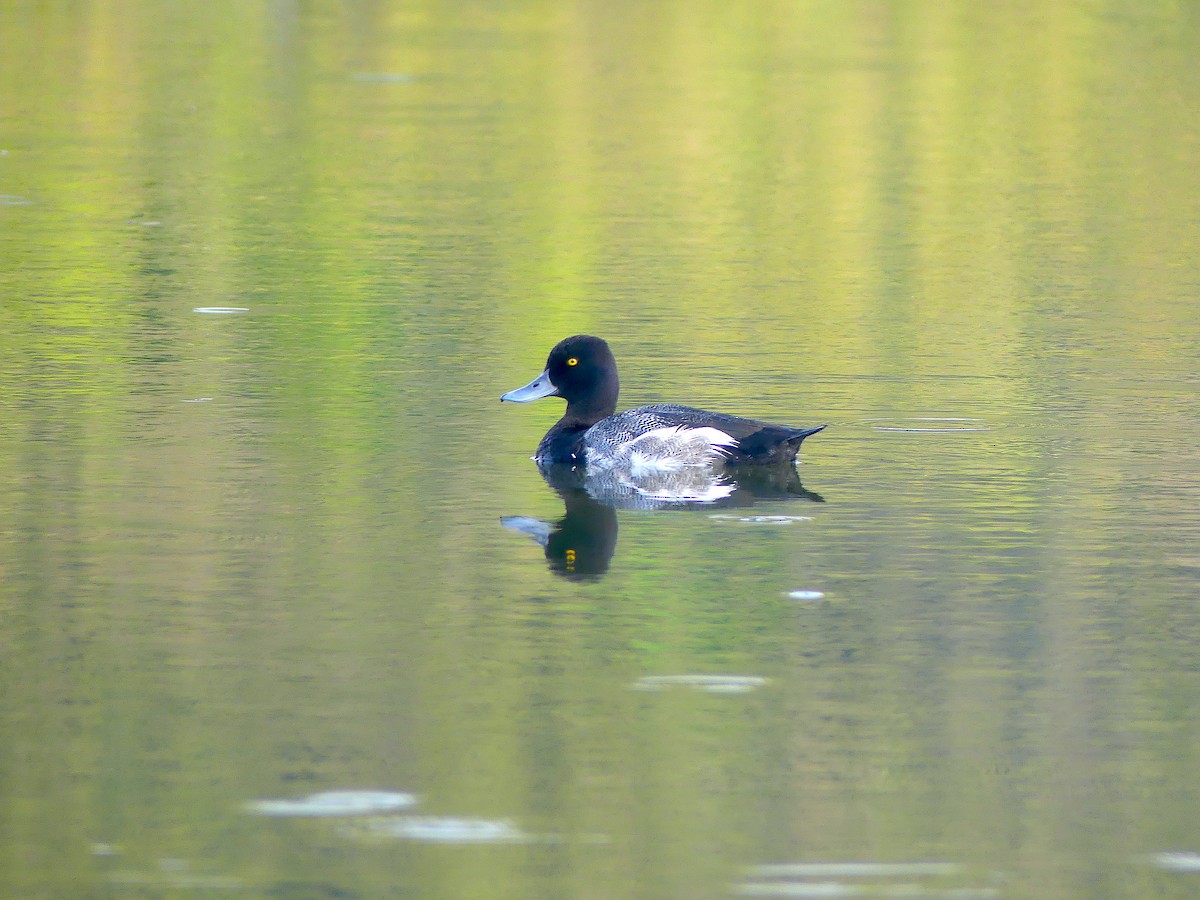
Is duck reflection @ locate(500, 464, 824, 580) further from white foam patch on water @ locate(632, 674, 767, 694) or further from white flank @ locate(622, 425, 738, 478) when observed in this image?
white foam patch on water @ locate(632, 674, 767, 694)

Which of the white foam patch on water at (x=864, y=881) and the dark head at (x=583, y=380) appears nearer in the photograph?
the white foam patch on water at (x=864, y=881)

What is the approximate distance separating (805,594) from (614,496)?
2.15 metres

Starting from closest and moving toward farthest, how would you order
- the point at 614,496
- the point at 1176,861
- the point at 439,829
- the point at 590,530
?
the point at 1176,861 < the point at 439,829 < the point at 590,530 < the point at 614,496

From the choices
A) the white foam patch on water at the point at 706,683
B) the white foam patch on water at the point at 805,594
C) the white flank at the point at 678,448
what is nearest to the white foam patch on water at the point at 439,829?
the white foam patch on water at the point at 706,683

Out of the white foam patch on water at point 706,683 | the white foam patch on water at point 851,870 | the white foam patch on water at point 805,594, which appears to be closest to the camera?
the white foam patch on water at point 851,870

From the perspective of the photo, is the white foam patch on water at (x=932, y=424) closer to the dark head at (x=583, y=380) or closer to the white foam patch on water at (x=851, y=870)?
the dark head at (x=583, y=380)

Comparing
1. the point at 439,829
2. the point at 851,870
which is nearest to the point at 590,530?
the point at 439,829

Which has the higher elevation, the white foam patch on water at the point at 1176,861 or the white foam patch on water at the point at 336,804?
the white foam patch on water at the point at 336,804

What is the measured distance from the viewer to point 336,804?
19.4 feet

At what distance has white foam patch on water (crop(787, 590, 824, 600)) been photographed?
313 inches

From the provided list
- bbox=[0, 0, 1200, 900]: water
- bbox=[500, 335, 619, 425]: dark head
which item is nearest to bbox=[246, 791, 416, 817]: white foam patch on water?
bbox=[0, 0, 1200, 900]: water

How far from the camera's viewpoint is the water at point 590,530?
19.1 feet

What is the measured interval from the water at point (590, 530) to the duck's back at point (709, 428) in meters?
0.23

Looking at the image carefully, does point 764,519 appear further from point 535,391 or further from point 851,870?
point 851,870
